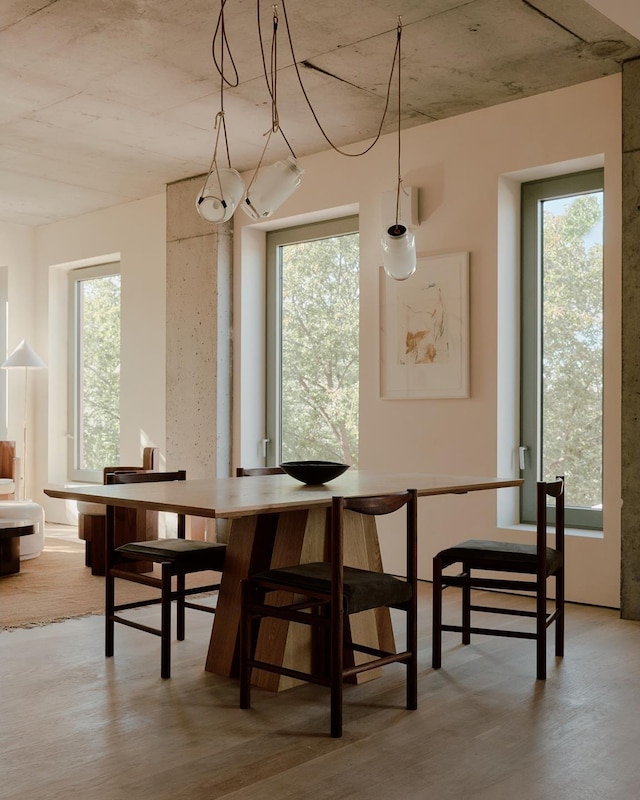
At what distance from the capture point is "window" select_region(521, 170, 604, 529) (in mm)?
5020

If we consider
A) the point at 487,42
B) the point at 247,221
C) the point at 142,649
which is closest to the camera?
the point at 142,649

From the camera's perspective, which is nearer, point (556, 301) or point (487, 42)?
point (487, 42)

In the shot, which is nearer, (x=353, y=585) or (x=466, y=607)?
(x=353, y=585)

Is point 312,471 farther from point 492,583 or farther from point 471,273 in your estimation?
point 471,273

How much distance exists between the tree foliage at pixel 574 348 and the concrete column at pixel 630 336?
0.49 meters

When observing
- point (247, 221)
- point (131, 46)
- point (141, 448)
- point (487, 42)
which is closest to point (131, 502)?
point (131, 46)

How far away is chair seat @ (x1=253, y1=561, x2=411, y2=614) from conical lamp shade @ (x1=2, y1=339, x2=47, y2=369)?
549 centimetres

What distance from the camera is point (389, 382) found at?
5707 mm

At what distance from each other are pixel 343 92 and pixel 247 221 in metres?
1.86

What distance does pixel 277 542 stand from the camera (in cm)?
343

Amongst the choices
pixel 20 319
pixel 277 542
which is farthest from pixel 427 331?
pixel 20 319

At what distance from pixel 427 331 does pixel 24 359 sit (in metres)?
4.16

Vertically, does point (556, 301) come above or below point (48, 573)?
above

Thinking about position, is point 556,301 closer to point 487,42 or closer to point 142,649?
point 487,42
